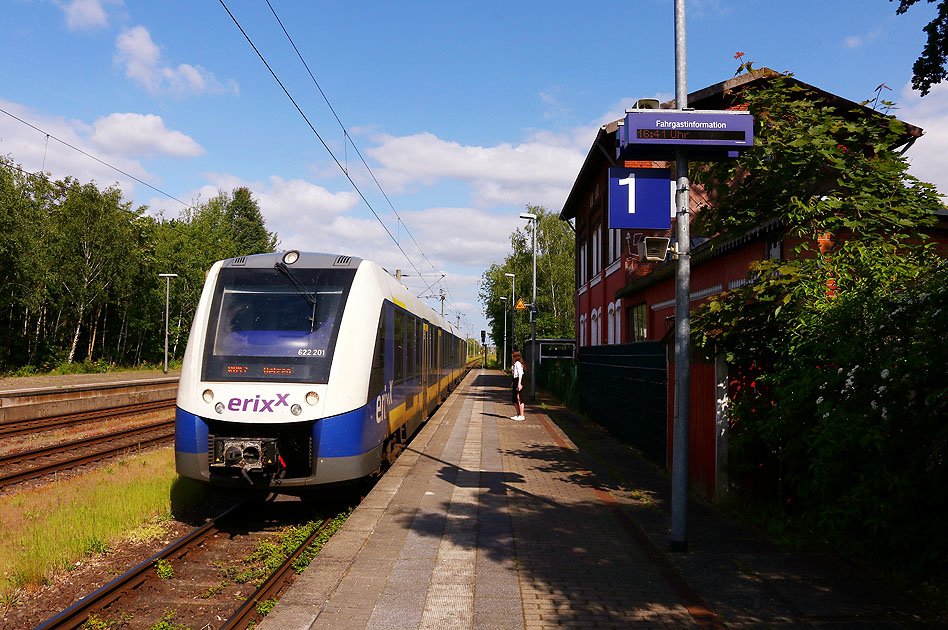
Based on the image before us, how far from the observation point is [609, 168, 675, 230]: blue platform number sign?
22.1 feet

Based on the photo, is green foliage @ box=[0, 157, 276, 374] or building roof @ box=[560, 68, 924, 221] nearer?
building roof @ box=[560, 68, 924, 221]

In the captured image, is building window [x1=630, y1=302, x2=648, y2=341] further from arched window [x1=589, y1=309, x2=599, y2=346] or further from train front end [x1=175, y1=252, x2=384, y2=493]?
train front end [x1=175, y1=252, x2=384, y2=493]

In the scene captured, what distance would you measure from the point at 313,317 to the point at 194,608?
10.9ft

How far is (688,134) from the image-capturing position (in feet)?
21.0

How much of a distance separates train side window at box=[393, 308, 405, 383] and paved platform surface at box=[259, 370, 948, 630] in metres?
1.63

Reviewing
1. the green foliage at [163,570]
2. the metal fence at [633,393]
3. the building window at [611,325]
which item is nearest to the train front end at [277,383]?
the green foliage at [163,570]

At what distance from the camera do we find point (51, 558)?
A: 19.2ft

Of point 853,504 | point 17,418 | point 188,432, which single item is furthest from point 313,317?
point 17,418

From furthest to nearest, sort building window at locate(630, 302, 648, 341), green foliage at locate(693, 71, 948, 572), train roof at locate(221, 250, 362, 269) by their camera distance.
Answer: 1. building window at locate(630, 302, 648, 341)
2. train roof at locate(221, 250, 362, 269)
3. green foliage at locate(693, 71, 948, 572)

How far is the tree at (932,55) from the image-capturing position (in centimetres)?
791

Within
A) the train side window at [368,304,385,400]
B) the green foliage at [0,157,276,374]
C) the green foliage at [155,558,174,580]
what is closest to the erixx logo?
the train side window at [368,304,385,400]

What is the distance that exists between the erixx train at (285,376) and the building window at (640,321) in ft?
37.2

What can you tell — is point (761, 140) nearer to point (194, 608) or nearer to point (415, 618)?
point (415, 618)

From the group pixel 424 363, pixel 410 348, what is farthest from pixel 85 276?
pixel 410 348
